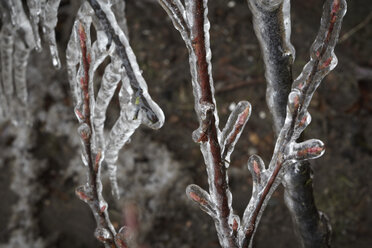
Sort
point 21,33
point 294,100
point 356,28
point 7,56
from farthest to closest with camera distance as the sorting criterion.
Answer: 1. point 356,28
2. point 7,56
3. point 21,33
4. point 294,100

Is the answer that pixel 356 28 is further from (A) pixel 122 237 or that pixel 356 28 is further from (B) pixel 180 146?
(A) pixel 122 237

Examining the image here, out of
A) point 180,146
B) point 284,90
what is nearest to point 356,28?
point 180,146

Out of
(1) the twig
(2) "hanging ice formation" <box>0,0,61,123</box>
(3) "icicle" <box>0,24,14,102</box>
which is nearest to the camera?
(2) "hanging ice formation" <box>0,0,61,123</box>

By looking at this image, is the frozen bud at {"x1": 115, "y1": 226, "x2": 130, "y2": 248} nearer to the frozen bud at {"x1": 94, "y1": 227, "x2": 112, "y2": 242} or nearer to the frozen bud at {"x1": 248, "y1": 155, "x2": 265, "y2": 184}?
the frozen bud at {"x1": 94, "y1": 227, "x2": 112, "y2": 242}

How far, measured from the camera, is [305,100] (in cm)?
67

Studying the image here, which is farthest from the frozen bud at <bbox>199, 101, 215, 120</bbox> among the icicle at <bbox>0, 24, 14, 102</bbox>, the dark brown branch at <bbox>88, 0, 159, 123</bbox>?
the icicle at <bbox>0, 24, 14, 102</bbox>

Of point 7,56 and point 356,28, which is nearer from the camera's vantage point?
point 7,56

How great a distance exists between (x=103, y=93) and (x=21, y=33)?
418 mm

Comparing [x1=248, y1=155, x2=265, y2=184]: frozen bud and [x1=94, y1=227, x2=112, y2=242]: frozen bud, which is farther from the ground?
[x1=248, y1=155, x2=265, y2=184]: frozen bud

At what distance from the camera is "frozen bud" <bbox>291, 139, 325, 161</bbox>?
0.66 metres

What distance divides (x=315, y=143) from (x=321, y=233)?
0.43 metres

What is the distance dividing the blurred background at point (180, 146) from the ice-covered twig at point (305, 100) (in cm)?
140

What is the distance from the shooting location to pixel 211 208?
729 millimetres

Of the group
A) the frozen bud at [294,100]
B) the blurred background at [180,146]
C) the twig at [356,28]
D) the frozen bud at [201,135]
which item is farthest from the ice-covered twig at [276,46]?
the twig at [356,28]
